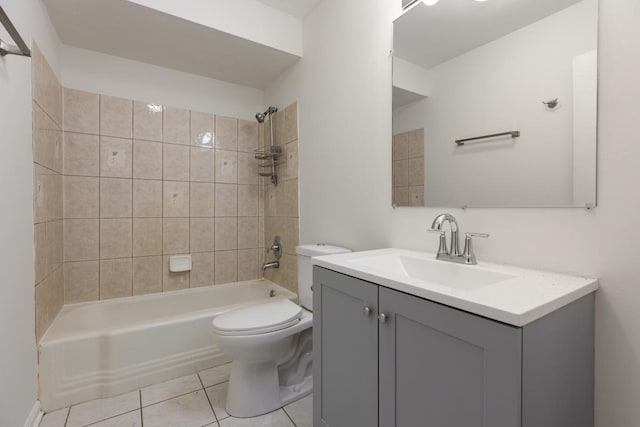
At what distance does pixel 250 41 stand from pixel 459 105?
1461 mm

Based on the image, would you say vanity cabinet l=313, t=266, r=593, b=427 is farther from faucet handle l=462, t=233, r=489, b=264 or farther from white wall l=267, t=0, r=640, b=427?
faucet handle l=462, t=233, r=489, b=264

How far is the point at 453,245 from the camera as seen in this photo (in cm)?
113

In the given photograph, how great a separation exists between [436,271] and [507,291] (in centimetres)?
41

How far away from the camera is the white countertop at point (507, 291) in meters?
0.61

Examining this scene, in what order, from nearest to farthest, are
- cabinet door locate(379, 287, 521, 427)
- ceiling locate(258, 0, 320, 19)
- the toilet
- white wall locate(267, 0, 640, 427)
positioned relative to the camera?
cabinet door locate(379, 287, 521, 427) < white wall locate(267, 0, 640, 427) < the toilet < ceiling locate(258, 0, 320, 19)

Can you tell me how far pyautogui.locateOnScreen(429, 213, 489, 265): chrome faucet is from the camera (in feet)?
3.56

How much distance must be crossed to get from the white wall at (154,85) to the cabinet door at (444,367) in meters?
2.33

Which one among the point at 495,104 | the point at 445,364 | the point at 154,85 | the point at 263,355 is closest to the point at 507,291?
the point at 445,364

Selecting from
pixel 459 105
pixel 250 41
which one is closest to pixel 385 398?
pixel 459 105

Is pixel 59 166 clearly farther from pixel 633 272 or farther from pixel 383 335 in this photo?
pixel 633 272

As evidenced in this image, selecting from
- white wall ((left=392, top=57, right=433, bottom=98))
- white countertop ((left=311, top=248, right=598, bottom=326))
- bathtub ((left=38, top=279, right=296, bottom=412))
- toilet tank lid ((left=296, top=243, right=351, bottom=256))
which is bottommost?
bathtub ((left=38, top=279, right=296, bottom=412))

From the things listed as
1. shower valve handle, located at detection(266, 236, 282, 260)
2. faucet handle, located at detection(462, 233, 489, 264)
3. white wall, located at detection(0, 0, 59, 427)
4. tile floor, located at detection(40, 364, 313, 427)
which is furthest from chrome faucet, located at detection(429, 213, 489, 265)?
white wall, located at detection(0, 0, 59, 427)

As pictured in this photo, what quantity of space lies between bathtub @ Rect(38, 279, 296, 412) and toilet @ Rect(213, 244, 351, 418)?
1.56ft

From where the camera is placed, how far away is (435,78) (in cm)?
130
